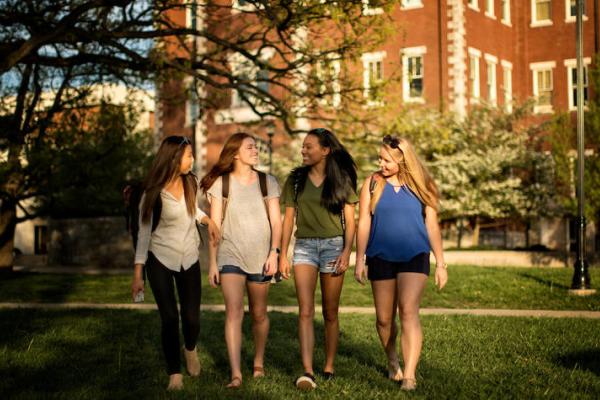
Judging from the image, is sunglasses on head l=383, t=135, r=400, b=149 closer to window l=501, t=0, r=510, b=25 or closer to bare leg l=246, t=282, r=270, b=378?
bare leg l=246, t=282, r=270, b=378

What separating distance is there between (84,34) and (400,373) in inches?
373

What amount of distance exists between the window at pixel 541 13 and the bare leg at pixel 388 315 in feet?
114

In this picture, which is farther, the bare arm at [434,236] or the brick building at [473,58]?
the brick building at [473,58]

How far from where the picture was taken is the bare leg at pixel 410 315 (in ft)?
25.2

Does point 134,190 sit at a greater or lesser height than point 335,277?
greater

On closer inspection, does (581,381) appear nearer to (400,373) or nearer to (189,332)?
(400,373)

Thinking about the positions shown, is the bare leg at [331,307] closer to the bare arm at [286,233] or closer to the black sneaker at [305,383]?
the bare arm at [286,233]

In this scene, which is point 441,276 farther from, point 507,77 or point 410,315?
point 507,77

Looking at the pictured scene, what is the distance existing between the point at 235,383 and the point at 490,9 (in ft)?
112

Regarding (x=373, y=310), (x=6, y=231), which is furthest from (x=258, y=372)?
(x=6, y=231)

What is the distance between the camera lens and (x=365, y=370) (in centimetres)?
866

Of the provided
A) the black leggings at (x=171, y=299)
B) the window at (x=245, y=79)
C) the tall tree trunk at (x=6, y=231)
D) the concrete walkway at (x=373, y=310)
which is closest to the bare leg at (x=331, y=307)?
the black leggings at (x=171, y=299)

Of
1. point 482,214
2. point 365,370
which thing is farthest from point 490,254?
point 365,370

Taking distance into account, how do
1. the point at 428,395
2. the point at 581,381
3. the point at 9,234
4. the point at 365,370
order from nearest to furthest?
1. the point at 428,395
2. the point at 581,381
3. the point at 365,370
4. the point at 9,234
